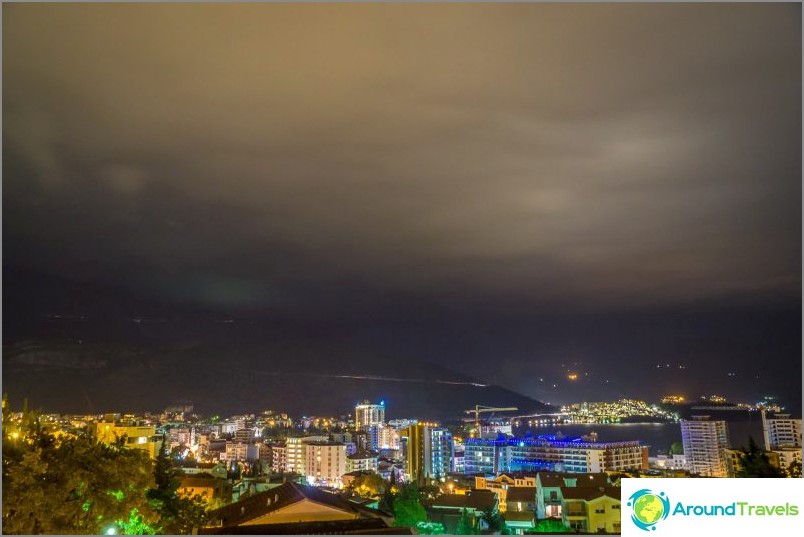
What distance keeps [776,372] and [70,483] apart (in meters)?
39.0

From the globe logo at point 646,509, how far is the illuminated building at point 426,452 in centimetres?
2555

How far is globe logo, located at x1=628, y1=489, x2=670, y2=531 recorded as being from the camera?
9.90 ft

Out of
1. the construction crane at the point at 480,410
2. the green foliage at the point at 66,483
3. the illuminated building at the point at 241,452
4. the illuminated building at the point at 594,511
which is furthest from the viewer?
the construction crane at the point at 480,410

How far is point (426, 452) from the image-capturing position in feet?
100

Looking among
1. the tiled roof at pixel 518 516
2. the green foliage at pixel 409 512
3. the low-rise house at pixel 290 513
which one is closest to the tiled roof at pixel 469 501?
the tiled roof at pixel 518 516

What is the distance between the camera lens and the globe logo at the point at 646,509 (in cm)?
302

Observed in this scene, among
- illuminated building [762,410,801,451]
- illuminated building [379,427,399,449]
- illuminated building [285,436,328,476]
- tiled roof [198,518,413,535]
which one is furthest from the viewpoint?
illuminated building [379,427,399,449]

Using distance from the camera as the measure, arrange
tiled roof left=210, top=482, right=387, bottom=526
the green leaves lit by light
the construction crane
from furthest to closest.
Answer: the construction crane < tiled roof left=210, top=482, right=387, bottom=526 < the green leaves lit by light

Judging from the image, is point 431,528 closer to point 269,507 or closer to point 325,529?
point 269,507

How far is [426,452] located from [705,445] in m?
15.8

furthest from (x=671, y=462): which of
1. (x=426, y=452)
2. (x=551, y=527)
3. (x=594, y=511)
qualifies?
(x=551, y=527)

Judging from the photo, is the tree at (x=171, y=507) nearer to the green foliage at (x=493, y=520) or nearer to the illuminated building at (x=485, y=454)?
the green foliage at (x=493, y=520)

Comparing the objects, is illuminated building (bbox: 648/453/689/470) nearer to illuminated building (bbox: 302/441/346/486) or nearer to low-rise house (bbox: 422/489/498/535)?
illuminated building (bbox: 302/441/346/486)

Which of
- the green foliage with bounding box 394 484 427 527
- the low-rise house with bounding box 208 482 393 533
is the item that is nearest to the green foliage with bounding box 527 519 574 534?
the green foliage with bounding box 394 484 427 527
